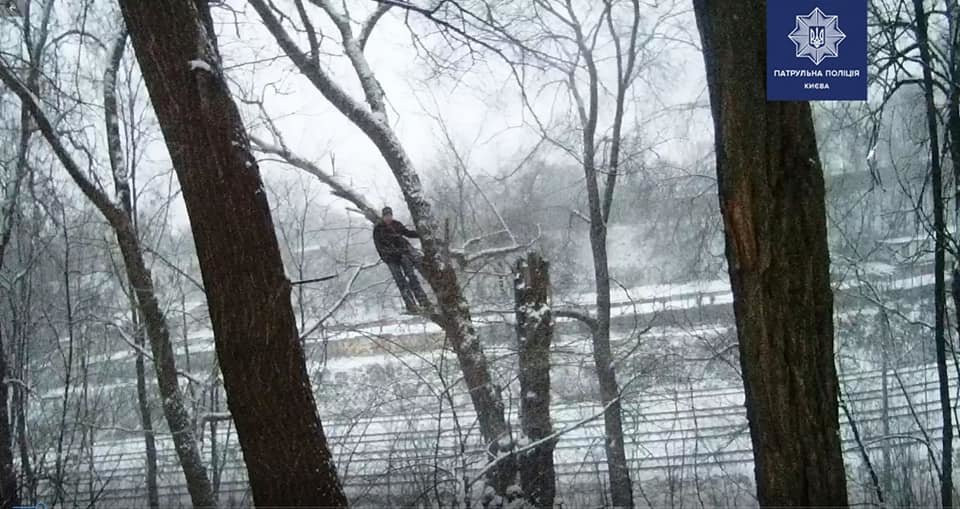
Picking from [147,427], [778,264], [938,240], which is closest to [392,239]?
[147,427]

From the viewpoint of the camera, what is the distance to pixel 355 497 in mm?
3541

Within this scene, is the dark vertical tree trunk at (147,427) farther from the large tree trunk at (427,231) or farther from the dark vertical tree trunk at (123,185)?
the large tree trunk at (427,231)

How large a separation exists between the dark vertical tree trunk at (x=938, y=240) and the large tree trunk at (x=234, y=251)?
307cm

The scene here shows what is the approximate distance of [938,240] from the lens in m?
3.31

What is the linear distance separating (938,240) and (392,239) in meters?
2.93

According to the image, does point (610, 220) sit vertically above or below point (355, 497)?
above

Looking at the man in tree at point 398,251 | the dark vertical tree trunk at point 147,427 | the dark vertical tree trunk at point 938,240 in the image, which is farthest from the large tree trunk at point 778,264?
the dark vertical tree trunk at point 147,427

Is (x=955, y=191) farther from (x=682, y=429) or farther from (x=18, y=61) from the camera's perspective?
(x=18, y=61)

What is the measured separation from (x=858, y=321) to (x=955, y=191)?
1031 mm

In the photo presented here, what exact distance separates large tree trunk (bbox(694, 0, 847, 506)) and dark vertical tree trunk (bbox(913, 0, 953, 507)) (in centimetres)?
192

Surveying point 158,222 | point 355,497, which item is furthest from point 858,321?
point 158,222

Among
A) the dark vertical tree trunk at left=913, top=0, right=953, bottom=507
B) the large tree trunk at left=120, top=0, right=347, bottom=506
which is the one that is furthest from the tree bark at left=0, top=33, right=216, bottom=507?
the dark vertical tree trunk at left=913, top=0, right=953, bottom=507

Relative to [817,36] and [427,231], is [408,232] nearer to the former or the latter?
[427,231]

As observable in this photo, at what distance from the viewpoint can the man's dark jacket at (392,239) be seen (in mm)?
Answer: 4145
